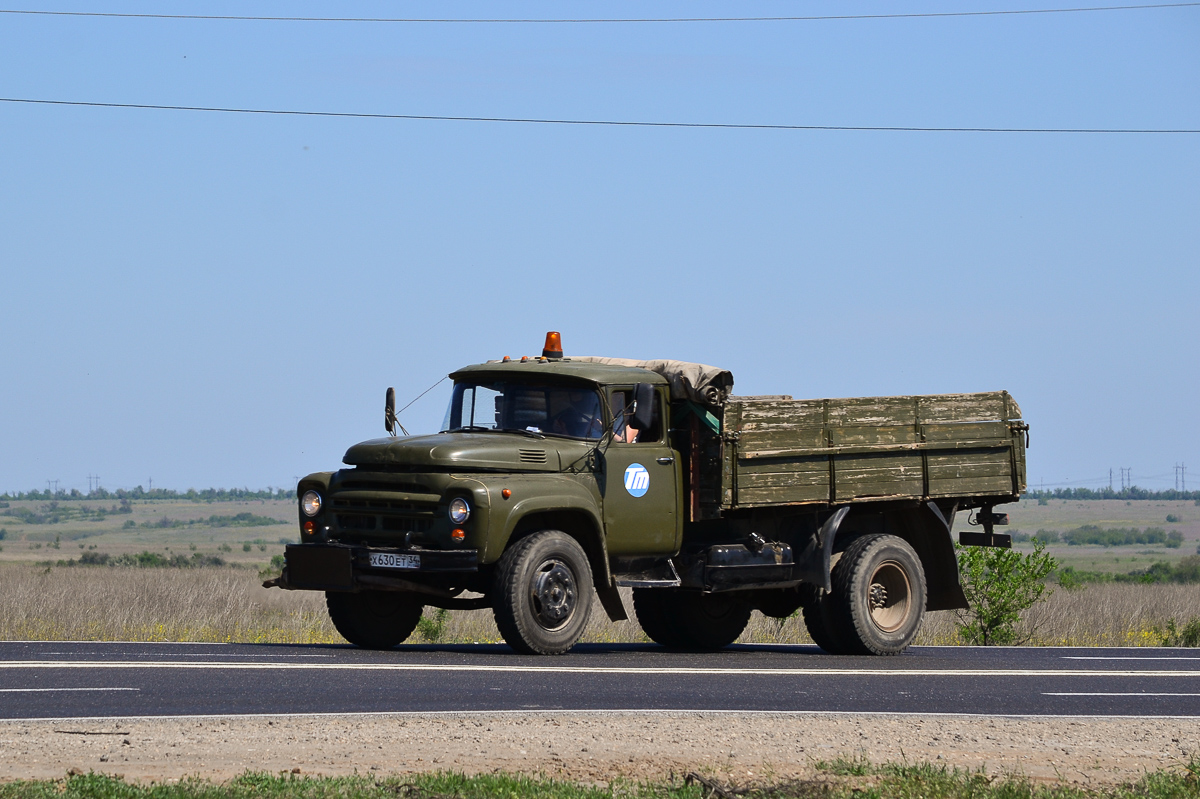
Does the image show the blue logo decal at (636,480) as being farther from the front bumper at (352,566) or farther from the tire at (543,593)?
the front bumper at (352,566)

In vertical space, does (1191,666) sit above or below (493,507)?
below

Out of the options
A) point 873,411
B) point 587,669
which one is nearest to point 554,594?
point 587,669

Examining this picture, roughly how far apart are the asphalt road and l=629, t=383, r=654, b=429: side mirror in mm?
2018

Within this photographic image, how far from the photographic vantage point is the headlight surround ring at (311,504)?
13695 mm

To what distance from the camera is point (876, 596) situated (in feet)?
50.0

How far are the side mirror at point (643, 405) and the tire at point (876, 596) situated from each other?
110 inches

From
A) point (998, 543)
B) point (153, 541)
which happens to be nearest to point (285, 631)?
point (998, 543)

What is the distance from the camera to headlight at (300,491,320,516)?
539 inches

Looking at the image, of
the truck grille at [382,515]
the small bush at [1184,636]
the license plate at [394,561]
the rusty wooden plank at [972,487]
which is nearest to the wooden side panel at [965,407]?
the rusty wooden plank at [972,487]

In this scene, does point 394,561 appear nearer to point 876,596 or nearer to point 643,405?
point 643,405

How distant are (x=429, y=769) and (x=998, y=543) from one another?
10023mm

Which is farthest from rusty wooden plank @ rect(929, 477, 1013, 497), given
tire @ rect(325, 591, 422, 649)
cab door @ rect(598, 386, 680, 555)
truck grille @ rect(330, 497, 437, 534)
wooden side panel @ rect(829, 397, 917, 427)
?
truck grille @ rect(330, 497, 437, 534)

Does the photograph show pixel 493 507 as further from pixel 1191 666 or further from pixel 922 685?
pixel 1191 666

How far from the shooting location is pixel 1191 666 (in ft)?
46.7
